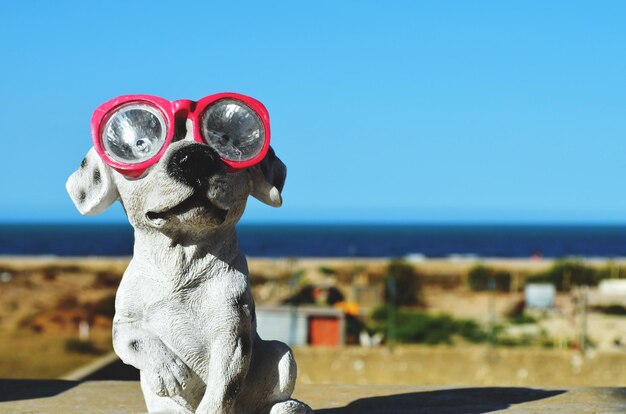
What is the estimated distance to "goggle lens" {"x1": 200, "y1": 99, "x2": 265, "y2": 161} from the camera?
14.2 feet

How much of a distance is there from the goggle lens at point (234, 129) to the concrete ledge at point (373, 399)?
1945 millimetres

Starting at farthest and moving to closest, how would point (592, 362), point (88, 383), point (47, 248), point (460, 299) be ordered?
1. point (47, 248)
2. point (460, 299)
3. point (592, 362)
4. point (88, 383)

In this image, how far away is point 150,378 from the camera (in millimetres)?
4164

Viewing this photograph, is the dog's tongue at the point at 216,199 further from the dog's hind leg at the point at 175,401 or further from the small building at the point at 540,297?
the small building at the point at 540,297

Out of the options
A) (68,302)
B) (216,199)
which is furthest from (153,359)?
(68,302)

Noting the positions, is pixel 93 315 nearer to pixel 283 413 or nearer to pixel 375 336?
pixel 375 336

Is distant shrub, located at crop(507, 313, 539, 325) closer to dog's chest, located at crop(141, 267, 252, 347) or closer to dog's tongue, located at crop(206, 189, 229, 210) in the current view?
dog's chest, located at crop(141, 267, 252, 347)

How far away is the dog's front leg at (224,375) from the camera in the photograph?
4.18 m

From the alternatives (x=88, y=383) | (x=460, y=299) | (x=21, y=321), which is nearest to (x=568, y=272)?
(x=460, y=299)

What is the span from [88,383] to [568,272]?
3113 centimetres

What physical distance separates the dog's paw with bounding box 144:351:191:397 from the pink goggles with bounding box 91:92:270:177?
822 millimetres

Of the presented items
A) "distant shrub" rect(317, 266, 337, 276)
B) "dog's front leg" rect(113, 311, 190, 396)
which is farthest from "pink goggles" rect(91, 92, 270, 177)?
"distant shrub" rect(317, 266, 337, 276)

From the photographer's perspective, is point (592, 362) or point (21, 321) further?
point (21, 321)

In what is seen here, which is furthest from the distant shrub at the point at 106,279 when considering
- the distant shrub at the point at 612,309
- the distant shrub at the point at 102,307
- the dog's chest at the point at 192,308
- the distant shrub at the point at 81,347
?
the dog's chest at the point at 192,308
